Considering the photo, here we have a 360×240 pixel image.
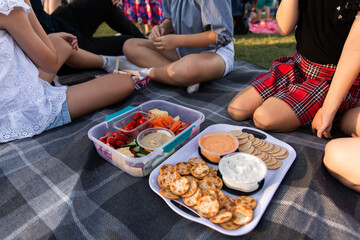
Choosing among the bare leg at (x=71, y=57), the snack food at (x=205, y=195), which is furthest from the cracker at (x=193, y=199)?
the bare leg at (x=71, y=57)

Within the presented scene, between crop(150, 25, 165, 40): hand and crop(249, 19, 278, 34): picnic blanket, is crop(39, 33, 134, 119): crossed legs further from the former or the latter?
crop(249, 19, 278, 34): picnic blanket

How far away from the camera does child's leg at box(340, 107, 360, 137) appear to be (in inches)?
43.0

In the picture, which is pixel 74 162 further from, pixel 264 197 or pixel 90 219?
pixel 264 197

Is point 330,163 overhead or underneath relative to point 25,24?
underneath

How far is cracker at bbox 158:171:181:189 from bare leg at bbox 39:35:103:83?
1.15 metres

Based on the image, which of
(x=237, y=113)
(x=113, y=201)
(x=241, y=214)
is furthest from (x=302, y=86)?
(x=113, y=201)

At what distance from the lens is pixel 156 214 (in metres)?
0.83

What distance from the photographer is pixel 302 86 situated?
1.23 metres

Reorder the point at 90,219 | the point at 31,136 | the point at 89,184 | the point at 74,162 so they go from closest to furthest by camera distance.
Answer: the point at 90,219 < the point at 89,184 < the point at 74,162 < the point at 31,136

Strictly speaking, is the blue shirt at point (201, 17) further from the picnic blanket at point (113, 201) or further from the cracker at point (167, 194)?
the cracker at point (167, 194)

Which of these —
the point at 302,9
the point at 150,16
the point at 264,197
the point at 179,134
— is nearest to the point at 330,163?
the point at 264,197

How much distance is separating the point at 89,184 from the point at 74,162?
6.5 inches

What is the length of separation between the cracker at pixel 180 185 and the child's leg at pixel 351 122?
34.1 inches

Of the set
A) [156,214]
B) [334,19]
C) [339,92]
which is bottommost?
[156,214]
